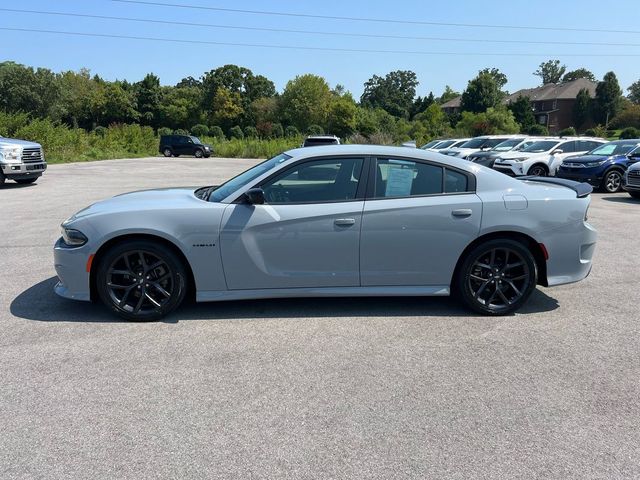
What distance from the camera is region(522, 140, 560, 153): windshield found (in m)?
18.4

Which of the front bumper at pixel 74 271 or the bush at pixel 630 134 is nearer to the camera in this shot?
the front bumper at pixel 74 271

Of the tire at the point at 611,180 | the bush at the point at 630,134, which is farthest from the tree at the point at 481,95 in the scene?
the tire at the point at 611,180

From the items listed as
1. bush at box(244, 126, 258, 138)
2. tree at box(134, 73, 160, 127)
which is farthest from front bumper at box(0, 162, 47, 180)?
tree at box(134, 73, 160, 127)

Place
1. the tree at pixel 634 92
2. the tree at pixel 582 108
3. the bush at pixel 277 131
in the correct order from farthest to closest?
the tree at pixel 634 92
the tree at pixel 582 108
the bush at pixel 277 131

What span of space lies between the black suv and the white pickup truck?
25.7m

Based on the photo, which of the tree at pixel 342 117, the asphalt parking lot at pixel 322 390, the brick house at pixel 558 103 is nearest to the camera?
the asphalt parking lot at pixel 322 390

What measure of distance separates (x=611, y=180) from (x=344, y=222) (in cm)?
1433

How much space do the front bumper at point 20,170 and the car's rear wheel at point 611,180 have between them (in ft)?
57.4

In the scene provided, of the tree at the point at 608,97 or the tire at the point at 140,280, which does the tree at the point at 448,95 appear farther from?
the tire at the point at 140,280

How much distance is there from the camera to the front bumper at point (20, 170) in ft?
49.4

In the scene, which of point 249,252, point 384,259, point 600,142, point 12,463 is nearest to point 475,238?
point 384,259

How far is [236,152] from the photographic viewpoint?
44.1 meters

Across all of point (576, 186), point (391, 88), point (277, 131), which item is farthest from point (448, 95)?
point (576, 186)

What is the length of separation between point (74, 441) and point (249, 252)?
211 centimetres
